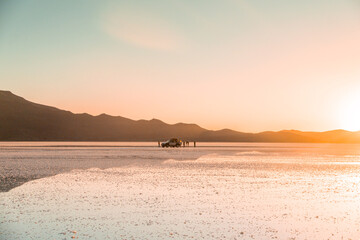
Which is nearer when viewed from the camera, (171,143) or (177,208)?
(177,208)

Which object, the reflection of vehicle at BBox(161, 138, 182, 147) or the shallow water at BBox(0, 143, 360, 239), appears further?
the reflection of vehicle at BBox(161, 138, 182, 147)

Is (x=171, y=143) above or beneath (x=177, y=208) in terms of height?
above

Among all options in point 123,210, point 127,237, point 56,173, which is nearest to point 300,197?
point 123,210

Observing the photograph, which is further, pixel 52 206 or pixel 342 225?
pixel 52 206

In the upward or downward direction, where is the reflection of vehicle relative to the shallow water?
upward

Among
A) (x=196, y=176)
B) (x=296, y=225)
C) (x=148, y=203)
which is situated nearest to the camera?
(x=296, y=225)

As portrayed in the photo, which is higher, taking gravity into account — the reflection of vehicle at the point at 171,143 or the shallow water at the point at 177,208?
the reflection of vehicle at the point at 171,143

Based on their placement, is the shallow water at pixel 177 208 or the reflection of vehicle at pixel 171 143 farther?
the reflection of vehicle at pixel 171 143

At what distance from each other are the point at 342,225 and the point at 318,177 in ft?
38.0

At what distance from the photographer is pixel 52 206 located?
12.1 meters

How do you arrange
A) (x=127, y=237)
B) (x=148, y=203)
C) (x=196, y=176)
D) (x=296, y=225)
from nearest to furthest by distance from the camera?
(x=127, y=237) < (x=296, y=225) < (x=148, y=203) < (x=196, y=176)

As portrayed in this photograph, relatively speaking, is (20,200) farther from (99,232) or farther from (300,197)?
(300,197)

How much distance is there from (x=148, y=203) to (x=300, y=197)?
18.8ft

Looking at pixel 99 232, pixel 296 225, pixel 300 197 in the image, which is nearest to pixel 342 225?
pixel 296 225
